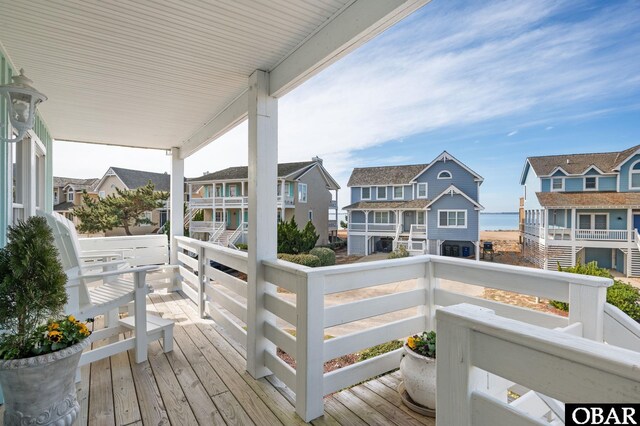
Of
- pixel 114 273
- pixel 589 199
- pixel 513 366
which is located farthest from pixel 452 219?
pixel 513 366

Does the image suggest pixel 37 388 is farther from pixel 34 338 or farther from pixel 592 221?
pixel 592 221

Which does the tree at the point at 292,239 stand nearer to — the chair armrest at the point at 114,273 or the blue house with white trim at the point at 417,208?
the blue house with white trim at the point at 417,208

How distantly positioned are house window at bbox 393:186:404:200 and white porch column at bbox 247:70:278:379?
1236 cm

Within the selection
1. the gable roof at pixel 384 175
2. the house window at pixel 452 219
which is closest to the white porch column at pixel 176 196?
the house window at pixel 452 219

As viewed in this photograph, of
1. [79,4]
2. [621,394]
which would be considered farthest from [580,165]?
[79,4]

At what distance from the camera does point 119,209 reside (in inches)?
500

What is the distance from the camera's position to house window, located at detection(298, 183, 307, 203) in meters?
14.9

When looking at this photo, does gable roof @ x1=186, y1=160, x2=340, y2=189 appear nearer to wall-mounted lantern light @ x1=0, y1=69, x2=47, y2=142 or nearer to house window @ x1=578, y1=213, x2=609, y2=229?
house window @ x1=578, y1=213, x2=609, y2=229

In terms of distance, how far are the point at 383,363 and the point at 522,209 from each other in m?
9.45

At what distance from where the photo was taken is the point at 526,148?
11.1 m

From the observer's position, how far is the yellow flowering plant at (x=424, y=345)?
1934 mm

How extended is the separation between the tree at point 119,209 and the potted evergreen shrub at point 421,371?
1358cm

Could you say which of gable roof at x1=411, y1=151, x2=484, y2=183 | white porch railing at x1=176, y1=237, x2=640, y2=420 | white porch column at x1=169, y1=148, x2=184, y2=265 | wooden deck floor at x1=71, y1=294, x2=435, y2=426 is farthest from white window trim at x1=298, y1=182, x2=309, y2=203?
wooden deck floor at x1=71, y1=294, x2=435, y2=426

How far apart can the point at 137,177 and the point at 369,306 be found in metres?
17.2
